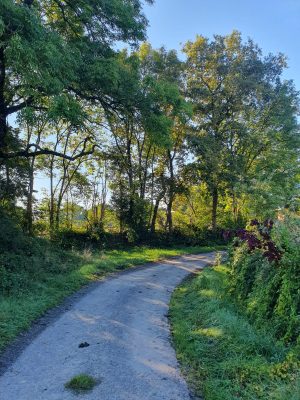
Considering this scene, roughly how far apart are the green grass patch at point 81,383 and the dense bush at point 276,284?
2.89 m

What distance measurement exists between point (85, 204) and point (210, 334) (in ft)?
75.8

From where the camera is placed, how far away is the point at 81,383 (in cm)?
466

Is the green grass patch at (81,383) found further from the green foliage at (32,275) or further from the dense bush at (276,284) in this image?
the dense bush at (276,284)

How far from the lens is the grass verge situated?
717 centimetres

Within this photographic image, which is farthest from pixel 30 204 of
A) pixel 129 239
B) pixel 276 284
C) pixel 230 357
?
pixel 230 357

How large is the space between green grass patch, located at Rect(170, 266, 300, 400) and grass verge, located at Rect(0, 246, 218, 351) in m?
3.11

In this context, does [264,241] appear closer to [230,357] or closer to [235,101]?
[230,357]

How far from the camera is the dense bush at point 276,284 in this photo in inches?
228

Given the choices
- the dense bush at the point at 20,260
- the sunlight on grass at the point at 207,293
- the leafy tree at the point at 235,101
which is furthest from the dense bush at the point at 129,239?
the sunlight on grass at the point at 207,293

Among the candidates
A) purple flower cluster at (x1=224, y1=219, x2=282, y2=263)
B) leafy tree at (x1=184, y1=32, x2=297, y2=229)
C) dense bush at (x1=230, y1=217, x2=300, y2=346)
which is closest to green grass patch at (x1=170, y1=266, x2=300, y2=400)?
dense bush at (x1=230, y1=217, x2=300, y2=346)

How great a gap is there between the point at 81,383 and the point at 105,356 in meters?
1.04

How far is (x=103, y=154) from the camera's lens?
25984 millimetres

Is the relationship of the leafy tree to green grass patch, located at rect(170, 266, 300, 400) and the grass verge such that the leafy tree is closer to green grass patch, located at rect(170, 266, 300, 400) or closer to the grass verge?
the grass verge

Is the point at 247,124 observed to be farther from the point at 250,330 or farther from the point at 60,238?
the point at 250,330
